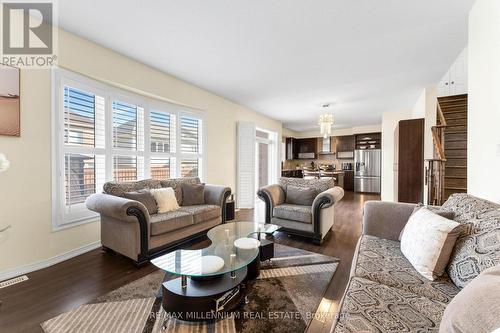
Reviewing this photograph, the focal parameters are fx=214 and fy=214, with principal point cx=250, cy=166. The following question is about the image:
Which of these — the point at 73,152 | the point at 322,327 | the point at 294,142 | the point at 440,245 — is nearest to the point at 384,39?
the point at 440,245

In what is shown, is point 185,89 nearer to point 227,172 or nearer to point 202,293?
point 227,172

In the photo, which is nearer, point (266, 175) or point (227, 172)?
point (227, 172)

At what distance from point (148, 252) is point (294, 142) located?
8216 millimetres

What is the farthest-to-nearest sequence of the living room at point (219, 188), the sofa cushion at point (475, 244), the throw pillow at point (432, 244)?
the living room at point (219, 188) → the throw pillow at point (432, 244) → the sofa cushion at point (475, 244)

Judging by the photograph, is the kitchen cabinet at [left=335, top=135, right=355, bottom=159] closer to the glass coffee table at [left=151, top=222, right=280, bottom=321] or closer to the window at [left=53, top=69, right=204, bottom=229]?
the window at [left=53, top=69, right=204, bottom=229]

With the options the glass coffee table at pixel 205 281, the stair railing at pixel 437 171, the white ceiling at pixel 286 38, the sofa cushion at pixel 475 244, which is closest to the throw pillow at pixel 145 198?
the glass coffee table at pixel 205 281

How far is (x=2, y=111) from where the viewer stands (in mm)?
2035

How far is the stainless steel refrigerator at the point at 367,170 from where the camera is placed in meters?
7.82

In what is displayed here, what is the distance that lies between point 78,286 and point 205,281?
1.32 metres

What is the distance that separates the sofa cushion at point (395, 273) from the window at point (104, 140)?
316cm

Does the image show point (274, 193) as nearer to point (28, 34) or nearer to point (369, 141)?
point (28, 34)

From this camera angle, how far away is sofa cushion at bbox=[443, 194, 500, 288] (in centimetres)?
109

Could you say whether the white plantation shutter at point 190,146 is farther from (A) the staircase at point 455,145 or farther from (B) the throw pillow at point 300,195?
(A) the staircase at point 455,145

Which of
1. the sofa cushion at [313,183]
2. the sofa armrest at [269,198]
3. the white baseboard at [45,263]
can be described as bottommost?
the white baseboard at [45,263]
